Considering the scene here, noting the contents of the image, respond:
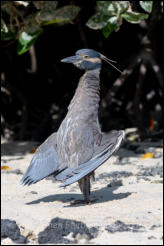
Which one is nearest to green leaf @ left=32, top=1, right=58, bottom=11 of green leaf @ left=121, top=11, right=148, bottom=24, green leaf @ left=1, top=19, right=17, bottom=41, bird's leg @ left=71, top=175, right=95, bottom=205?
green leaf @ left=1, top=19, right=17, bottom=41

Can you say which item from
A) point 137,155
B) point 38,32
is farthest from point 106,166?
point 38,32

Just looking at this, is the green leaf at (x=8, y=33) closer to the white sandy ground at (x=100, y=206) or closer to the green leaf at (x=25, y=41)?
the green leaf at (x=25, y=41)

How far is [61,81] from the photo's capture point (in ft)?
24.1

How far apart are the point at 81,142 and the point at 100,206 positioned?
410mm

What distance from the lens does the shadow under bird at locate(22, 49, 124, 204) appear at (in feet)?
11.1

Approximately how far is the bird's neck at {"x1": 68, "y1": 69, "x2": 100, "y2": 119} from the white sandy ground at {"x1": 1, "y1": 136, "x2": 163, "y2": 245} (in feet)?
1.92

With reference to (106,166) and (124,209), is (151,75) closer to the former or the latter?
(106,166)

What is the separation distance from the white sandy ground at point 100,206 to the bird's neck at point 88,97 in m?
0.59

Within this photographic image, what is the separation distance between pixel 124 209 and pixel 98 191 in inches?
25.8

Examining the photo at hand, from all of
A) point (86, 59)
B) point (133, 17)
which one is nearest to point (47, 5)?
point (133, 17)

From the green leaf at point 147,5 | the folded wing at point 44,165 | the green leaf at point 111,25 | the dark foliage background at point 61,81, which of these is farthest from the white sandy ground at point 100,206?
the dark foliage background at point 61,81

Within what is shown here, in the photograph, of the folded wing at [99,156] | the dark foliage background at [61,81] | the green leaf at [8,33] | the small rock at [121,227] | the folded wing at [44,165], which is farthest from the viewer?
the dark foliage background at [61,81]

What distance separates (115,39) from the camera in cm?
721

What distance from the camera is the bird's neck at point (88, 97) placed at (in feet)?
11.7
